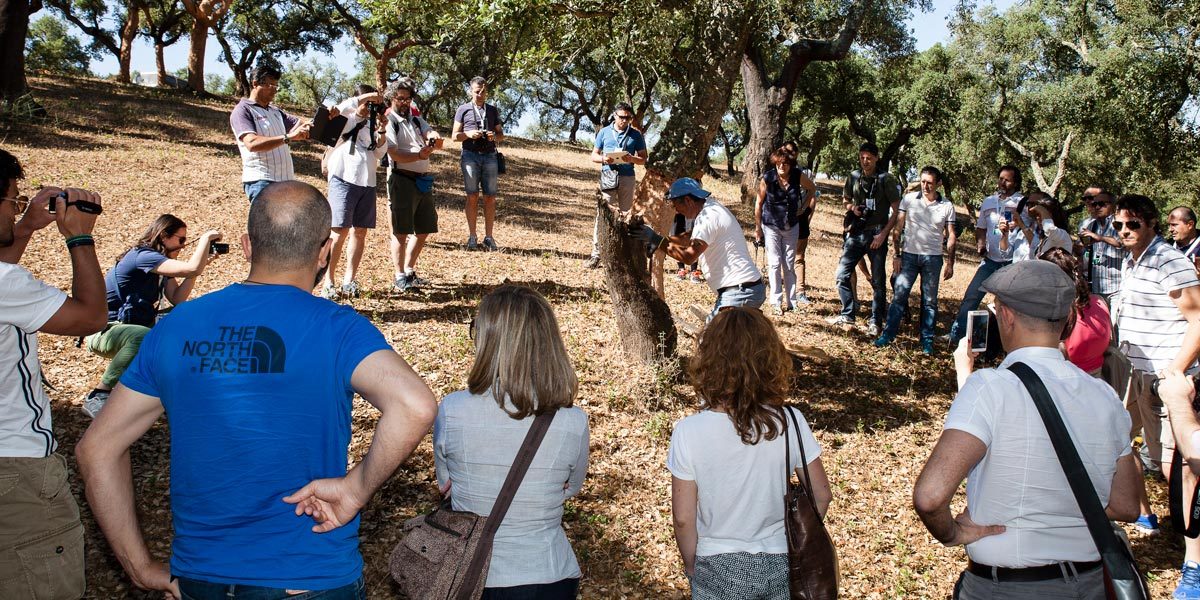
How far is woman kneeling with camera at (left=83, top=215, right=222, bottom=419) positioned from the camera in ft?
16.3

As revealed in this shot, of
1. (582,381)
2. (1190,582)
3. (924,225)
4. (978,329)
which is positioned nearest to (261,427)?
(978,329)

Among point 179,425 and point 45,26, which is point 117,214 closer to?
point 179,425

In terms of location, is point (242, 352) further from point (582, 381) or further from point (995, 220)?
point (995, 220)

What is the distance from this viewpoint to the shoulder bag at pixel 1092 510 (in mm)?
2367

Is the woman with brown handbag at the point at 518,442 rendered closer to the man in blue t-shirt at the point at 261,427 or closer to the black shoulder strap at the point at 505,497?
the black shoulder strap at the point at 505,497

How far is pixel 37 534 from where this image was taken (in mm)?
2689

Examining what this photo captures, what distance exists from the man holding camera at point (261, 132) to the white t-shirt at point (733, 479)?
5.19 metres

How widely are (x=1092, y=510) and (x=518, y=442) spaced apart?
1.82m

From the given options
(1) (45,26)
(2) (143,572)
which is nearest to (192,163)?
(2) (143,572)

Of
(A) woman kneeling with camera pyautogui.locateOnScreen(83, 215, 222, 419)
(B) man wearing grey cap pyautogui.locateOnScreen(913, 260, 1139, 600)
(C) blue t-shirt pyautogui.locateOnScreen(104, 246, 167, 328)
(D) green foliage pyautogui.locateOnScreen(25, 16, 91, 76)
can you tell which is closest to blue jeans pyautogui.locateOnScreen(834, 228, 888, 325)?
(B) man wearing grey cap pyautogui.locateOnScreen(913, 260, 1139, 600)

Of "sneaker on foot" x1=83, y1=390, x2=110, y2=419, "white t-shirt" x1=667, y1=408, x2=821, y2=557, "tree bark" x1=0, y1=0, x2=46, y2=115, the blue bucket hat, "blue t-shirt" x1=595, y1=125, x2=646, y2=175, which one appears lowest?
"sneaker on foot" x1=83, y1=390, x2=110, y2=419

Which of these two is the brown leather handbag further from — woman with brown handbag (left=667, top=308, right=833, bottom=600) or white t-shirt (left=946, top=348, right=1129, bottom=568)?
white t-shirt (left=946, top=348, right=1129, bottom=568)

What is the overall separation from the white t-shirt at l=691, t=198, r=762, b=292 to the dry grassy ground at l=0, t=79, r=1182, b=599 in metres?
1.06

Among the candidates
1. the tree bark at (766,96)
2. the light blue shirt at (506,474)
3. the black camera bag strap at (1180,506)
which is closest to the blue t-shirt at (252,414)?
the light blue shirt at (506,474)
